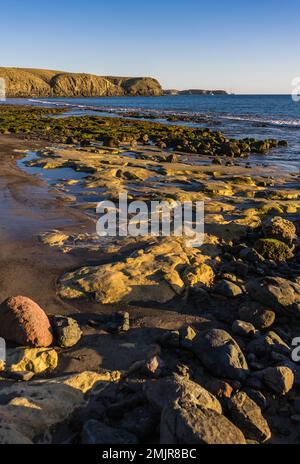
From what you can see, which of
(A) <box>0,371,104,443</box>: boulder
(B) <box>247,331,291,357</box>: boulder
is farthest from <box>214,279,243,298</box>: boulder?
(A) <box>0,371,104,443</box>: boulder

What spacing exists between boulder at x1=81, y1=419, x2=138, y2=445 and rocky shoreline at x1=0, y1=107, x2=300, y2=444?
0.01 metres

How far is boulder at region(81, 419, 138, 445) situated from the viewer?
14.8ft

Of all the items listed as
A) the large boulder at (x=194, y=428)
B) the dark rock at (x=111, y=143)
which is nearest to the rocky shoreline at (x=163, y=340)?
the large boulder at (x=194, y=428)

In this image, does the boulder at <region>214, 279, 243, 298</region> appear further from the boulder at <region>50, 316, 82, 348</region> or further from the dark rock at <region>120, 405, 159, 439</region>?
the dark rock at <region>120, 405, 159, 439</region>

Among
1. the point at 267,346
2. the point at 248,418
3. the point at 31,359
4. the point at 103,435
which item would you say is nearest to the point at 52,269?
the point at 31,359

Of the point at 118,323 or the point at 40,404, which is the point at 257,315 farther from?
the point at 40,404

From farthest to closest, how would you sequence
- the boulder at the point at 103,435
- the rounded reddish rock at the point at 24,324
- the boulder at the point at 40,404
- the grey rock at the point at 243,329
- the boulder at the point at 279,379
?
the grey rock at the point at 243,329, the rounded reddish rock at the point at 24,324, the boulder at the point at 279,379, the boulder at the point at 40,404, the boulder at the point at 103,435

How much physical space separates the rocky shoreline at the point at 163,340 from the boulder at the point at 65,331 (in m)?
0.02

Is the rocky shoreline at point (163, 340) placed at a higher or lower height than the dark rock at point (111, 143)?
lower

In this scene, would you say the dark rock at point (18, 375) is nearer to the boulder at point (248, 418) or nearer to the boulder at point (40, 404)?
the boulder at point (40, 404)

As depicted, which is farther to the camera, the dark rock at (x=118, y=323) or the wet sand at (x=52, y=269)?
the dark rock at (x=118, y=323)

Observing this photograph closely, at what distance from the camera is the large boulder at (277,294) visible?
7875 mm

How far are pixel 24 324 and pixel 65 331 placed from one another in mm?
678

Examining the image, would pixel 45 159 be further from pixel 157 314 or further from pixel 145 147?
pixel 157 314
